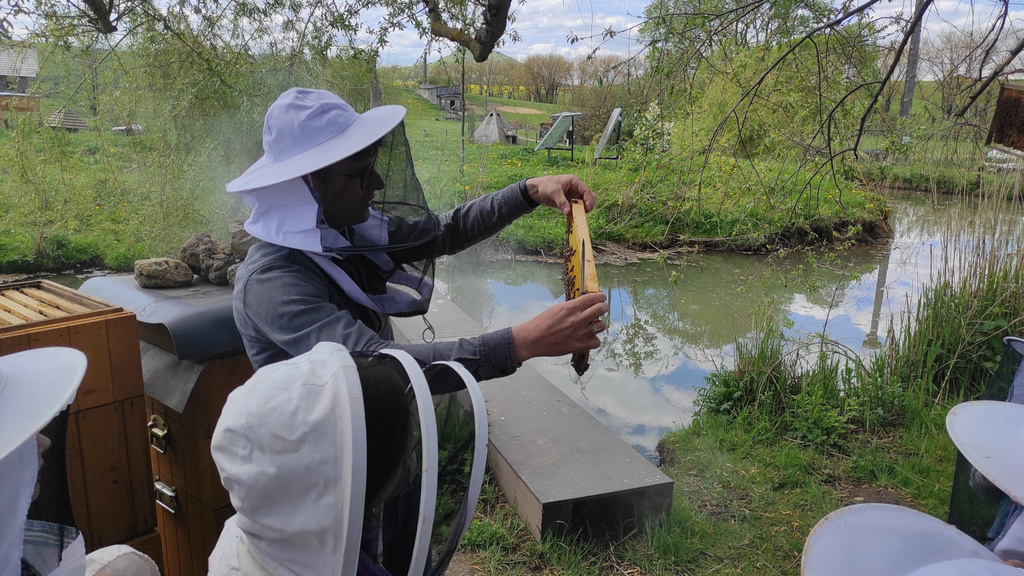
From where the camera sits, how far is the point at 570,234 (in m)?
2.13

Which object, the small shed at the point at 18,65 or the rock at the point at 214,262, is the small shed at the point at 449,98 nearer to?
the small shed at the point at 18,65

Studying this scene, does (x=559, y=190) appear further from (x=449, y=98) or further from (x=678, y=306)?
(x=449, y=98)

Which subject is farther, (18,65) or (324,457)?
(18,65)

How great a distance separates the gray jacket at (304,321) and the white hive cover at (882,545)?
71 cm

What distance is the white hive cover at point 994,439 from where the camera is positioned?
112 cm

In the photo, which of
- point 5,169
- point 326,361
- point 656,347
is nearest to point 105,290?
point 326,361

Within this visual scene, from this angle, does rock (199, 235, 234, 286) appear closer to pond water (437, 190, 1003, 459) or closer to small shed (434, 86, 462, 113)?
pond water (437, 190, 1003, 459)

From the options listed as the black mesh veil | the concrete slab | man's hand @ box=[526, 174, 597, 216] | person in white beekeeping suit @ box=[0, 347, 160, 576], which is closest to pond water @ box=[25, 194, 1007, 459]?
the concrete slab

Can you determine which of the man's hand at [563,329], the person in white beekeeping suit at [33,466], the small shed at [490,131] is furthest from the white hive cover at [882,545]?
the small shed at [490,131]

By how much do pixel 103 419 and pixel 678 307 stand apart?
5945 mm

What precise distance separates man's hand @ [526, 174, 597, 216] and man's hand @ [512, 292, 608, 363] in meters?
0.69

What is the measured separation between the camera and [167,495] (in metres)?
2.38

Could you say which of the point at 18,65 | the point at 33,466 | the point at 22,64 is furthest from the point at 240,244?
the point at 18,65

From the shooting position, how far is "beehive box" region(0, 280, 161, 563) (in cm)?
189
